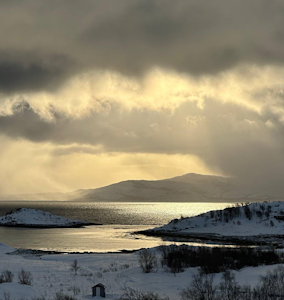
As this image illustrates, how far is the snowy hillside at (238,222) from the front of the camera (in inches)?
3054

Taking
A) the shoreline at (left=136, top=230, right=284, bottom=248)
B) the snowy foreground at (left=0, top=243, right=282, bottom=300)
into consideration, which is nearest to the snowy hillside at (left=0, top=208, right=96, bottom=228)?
the shoreline at (left=136, top=230, right=284, bottom=248)

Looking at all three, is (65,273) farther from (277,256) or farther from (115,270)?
(277,256)

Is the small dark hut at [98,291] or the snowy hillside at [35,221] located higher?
the small dark hut at [98,291]

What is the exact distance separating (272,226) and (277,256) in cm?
5154

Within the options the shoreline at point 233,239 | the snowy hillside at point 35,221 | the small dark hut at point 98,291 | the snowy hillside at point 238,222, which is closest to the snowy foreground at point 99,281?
the small dark hut at point 98,291

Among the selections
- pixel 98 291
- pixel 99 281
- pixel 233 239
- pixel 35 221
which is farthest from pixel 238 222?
pixel 98 291

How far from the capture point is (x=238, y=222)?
82.9m

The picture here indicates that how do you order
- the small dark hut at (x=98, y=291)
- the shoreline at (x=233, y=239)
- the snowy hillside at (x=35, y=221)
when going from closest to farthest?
the small dark hut at (x=98, y=291) → the shoreline at (x=233, y=239) → the snowy hillside at (x=35, y=221)

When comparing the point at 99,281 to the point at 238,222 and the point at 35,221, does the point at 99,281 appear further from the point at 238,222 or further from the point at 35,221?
the point at 35,221

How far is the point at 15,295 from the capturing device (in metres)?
18.0

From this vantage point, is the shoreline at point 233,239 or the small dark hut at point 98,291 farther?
the shoreline at point 233,239

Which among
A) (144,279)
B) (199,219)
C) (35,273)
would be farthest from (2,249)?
(199,219)

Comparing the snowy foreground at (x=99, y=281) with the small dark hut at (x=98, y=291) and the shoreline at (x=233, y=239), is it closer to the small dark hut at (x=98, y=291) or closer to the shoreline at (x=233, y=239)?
the small dark hut at (x=98, y=291)

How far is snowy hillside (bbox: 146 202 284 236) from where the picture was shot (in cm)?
7756
